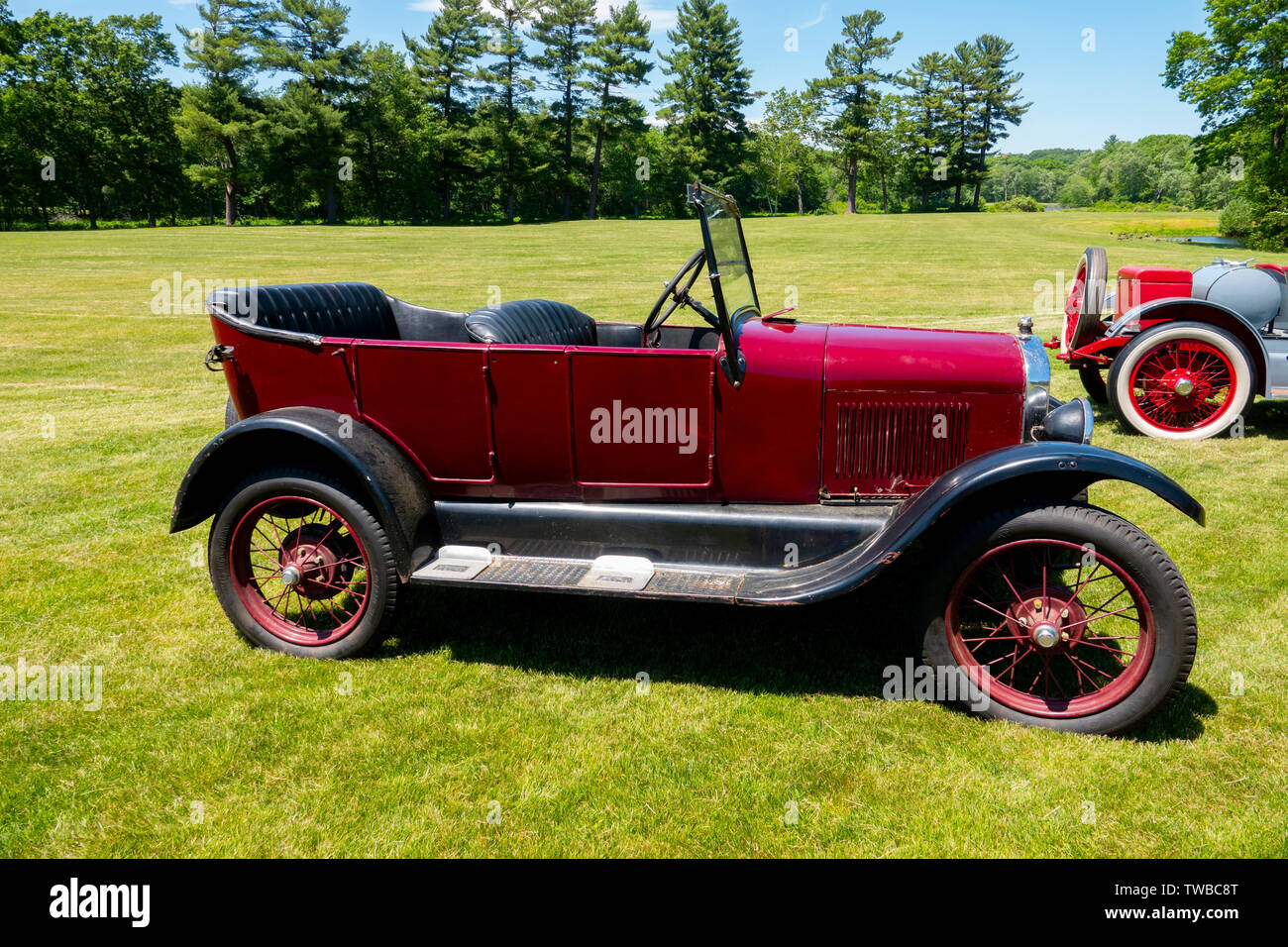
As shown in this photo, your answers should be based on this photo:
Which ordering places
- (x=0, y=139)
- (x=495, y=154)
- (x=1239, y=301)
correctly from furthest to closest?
(x=495, y=154)
(x=0, y=139)
(x=1239, y=301)

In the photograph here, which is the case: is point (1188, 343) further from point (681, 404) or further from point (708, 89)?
point (708, 89)

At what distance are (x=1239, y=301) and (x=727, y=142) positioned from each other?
53.8m

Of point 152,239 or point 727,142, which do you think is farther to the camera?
point 727,142

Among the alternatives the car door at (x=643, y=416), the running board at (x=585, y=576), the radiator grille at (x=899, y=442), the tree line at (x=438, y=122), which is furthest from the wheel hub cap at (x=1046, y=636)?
the tree line at (x=438, y=122)

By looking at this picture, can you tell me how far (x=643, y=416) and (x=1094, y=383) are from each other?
21.3ft

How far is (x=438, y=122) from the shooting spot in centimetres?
5166

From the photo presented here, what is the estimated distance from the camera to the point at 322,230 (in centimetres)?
4019

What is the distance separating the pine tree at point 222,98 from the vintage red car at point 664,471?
167ft

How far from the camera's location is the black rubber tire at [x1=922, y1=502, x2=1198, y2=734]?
2.81m

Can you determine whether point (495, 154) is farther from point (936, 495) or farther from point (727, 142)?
point (936, 495)

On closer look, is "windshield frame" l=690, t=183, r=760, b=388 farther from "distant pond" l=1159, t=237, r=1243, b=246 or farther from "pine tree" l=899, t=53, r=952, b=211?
"pine tree" l=899, t=53, r=952, b=211

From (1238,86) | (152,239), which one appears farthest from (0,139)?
(1238,86)

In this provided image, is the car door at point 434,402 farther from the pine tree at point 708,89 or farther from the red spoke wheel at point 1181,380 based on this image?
the pine tree at point 708,89
